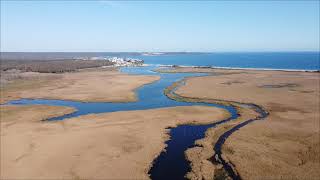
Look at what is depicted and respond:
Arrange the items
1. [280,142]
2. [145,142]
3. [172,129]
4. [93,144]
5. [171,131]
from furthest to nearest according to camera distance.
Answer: [172,129] → [171,131] → [145,142] → [93,144] → [280,142]

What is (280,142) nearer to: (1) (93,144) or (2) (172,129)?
(2) (172,129)

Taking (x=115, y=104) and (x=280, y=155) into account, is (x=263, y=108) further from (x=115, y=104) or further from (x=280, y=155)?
(x=115, y=104)

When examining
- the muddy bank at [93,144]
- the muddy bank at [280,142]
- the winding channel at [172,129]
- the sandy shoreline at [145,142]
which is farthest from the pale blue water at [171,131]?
the muddy bank at [280,142]

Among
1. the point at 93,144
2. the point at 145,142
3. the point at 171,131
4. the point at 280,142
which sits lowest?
the point at 93,144

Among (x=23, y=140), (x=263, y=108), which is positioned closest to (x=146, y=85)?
(x=263, y=108)

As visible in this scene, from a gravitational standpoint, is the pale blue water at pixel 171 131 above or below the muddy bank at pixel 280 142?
below

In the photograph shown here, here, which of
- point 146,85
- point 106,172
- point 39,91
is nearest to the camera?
point 106,172

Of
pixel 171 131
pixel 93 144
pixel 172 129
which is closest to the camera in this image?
pixel 93 144

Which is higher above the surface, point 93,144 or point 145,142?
point 145,142

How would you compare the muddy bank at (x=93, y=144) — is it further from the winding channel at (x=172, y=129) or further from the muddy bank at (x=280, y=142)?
the muddy bank at (x=280, y=142)

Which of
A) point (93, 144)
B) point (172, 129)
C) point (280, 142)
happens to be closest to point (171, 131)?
point (172, 129)

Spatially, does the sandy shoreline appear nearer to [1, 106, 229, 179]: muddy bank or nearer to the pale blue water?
[1, 106, 229, 179]: muddy bank
